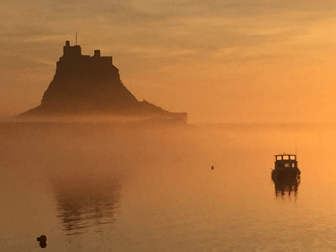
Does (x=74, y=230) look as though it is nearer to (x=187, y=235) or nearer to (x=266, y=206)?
(x=187, y=235)

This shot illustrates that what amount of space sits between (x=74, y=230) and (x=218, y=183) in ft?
168

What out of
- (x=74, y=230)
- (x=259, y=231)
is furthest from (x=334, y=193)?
(x=74, y=230)

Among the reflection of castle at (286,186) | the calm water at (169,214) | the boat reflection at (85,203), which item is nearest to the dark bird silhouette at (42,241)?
the calm water at (169,214)

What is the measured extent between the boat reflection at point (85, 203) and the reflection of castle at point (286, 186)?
25.2 meters

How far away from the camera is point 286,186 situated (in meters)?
105

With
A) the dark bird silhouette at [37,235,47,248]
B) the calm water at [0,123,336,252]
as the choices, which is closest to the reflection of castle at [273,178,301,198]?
the calm water at [0,123,336,252]

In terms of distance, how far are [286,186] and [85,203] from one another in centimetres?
3643

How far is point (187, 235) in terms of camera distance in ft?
202

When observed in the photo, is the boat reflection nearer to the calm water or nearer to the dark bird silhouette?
the calm water

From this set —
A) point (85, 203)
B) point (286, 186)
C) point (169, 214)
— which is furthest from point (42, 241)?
point (286, 186)

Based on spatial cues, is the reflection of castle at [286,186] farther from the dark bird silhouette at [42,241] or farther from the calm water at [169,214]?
the dark bird silhouette at [42,241]

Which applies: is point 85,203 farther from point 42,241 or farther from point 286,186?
point 286,186

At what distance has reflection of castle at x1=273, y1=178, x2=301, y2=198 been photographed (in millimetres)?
95650

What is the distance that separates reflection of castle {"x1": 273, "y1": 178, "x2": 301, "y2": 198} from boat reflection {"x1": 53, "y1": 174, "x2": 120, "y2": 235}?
82.7ft
